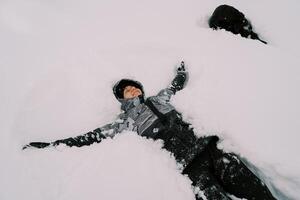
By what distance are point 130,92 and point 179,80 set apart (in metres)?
0.48

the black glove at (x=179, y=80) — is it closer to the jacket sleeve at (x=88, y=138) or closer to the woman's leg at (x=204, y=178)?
the jacket sleeve at (x=88, y=138)

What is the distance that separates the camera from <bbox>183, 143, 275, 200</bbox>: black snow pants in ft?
6.87

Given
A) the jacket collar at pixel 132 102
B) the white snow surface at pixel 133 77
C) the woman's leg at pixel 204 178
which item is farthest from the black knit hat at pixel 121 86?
the woman's leg at pixel 204 178

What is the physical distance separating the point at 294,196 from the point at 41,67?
274cm

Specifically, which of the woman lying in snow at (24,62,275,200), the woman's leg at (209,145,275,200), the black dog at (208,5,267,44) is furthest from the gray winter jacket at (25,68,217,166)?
the black dog at (208,5,267,44)

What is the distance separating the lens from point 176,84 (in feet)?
9.82

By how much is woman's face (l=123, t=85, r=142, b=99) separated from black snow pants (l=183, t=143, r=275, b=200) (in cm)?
88

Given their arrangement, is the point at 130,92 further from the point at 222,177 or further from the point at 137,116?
the point at 222,177

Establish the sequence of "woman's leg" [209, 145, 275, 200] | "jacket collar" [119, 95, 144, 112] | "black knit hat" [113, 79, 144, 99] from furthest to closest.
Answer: "black knit hat" [113, 79, 144, 99] → "jacket collar" [119, 95, 144, 112] → "woman's leg" [209, 145, 275, 200]

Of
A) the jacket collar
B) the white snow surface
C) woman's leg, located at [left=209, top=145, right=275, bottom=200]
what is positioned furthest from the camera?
the jacket collar

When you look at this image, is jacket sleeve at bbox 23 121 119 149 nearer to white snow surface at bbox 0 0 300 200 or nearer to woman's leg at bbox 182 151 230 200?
white snow surface at bbox 0 0 300 200

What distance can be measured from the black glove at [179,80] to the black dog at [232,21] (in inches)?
28.9

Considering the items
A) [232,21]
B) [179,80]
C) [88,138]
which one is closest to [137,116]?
[88,138]

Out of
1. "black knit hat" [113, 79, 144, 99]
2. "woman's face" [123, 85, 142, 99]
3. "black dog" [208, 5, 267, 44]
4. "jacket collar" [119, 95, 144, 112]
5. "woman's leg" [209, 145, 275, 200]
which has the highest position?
"black dog" [208, 5, 267, 44]
